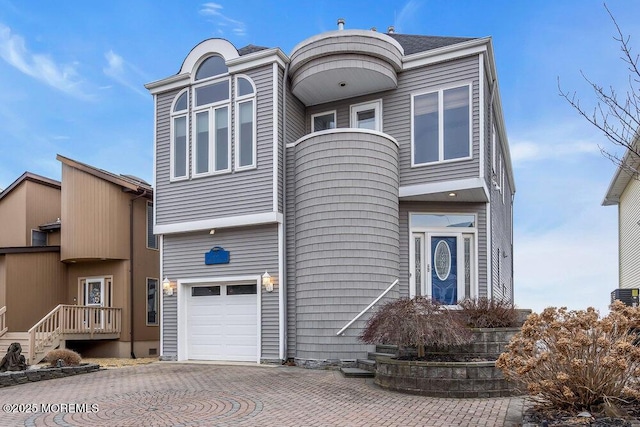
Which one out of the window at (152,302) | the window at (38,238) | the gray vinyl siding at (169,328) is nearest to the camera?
the gray vinyl siding at (169,328)

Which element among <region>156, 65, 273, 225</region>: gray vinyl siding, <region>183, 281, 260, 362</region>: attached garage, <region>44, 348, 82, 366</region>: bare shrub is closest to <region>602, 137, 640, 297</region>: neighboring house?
<region>156, 65, 273, 225</region>: gray vinyl siding

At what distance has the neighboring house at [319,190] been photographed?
10961mm

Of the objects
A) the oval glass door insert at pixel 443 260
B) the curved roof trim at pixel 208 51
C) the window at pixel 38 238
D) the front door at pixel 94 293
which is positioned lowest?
the front door at pixel 94 293

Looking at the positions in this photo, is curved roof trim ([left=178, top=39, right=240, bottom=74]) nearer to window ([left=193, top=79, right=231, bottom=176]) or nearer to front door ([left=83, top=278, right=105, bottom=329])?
window ([left=193, top=79, right=231, bottom=176])

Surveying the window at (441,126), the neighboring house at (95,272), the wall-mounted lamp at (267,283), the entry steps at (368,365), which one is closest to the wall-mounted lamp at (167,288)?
the wall-mounted lamp at (267,283)

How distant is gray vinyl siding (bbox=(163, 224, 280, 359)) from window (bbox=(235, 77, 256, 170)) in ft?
5.48

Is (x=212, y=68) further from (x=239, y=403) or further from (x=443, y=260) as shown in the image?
(x=239, y=403)

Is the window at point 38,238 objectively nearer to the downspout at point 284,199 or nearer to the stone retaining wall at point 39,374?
the stone retaining wall at point 39,374

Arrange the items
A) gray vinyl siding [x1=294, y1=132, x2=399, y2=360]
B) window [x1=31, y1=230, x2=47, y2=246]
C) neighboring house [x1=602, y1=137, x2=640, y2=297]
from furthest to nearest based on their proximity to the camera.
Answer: neighboring house [x1=602, y1=137, x2=640, y2=297] → window [x1=31, y1=230, x2=47, y2=246] → gray vinyl siding [x1=294, y1=132, x2=399, y2=360]

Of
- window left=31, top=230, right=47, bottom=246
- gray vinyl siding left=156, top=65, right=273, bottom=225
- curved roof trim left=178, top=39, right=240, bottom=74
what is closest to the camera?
gray vinyl siding left=156, top=65, right=273, bottom=225

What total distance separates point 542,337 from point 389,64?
25.0 ft

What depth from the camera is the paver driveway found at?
6.36 m

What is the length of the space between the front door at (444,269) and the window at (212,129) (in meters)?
5.38

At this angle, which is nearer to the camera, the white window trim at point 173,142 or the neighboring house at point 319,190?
the neighboring house at point 319,190
